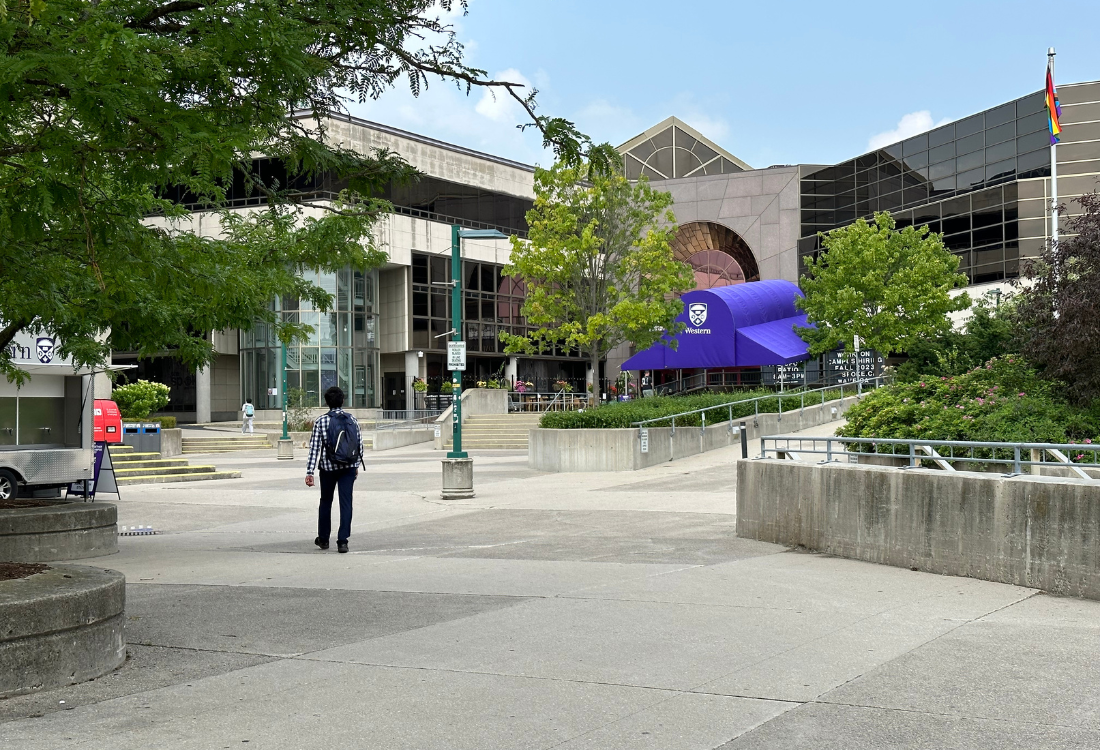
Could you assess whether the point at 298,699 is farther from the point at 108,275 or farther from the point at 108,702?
the point at 108,275

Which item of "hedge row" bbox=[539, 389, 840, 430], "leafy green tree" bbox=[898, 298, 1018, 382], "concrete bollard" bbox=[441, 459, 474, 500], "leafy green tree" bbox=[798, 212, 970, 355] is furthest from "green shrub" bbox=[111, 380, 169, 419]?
"leafy green tree" bbox=[798, 212, 970, 355]

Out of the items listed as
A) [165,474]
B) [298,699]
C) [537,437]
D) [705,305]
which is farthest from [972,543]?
[705,305]

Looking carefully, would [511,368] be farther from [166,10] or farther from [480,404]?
[166,10]

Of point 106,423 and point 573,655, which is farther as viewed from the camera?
point 106,423

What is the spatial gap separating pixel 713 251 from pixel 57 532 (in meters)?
58.1

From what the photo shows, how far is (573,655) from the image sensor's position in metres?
6.71

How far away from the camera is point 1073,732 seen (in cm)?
496

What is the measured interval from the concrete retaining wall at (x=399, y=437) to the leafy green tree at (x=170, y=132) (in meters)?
30.2

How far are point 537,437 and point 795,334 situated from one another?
24.0 meters

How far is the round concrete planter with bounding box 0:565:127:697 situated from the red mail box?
12.7 metres

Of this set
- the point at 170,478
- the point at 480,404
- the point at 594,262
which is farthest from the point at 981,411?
the point at 480,404

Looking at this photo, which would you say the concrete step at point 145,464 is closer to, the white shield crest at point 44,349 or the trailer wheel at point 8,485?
the trailer wheel at point 8,485

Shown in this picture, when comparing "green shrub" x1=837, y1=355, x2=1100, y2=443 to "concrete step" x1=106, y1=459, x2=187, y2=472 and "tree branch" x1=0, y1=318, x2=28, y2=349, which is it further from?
"concrete step" x1=106, y1=459, x2=187, y2=472

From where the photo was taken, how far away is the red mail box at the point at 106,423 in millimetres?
18922
